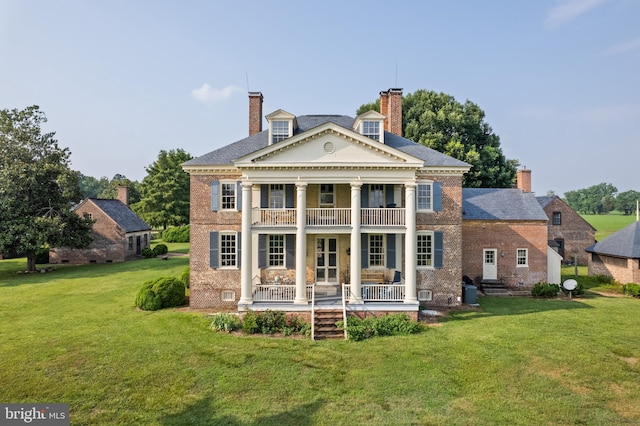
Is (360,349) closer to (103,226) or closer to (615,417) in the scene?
(615,417)

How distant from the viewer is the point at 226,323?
14055mm

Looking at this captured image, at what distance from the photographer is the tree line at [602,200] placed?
123 metres

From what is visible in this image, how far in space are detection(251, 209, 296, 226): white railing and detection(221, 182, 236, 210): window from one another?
1.61 m

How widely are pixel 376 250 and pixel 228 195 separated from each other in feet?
28.2

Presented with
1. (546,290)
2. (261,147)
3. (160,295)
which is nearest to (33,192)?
(160,295)

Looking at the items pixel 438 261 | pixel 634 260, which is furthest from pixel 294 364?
pixel 634 260

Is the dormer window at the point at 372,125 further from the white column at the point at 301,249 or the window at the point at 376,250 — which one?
the window at the point at 376,250

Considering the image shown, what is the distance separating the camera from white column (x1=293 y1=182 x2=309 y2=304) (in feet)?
50.0

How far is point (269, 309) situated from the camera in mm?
14844

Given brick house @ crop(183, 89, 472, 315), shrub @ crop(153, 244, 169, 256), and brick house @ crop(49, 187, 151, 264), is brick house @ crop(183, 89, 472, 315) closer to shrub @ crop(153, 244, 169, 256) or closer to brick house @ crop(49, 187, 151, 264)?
brick house @ crop(49, 187, 151, 264)

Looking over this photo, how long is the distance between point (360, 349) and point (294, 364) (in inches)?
105

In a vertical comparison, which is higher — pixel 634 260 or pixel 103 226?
pixel 103 226

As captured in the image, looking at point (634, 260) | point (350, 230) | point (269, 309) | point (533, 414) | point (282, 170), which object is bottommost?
point (533, 414)

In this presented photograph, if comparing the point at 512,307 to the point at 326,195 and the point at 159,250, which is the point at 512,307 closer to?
the point at 326,195
